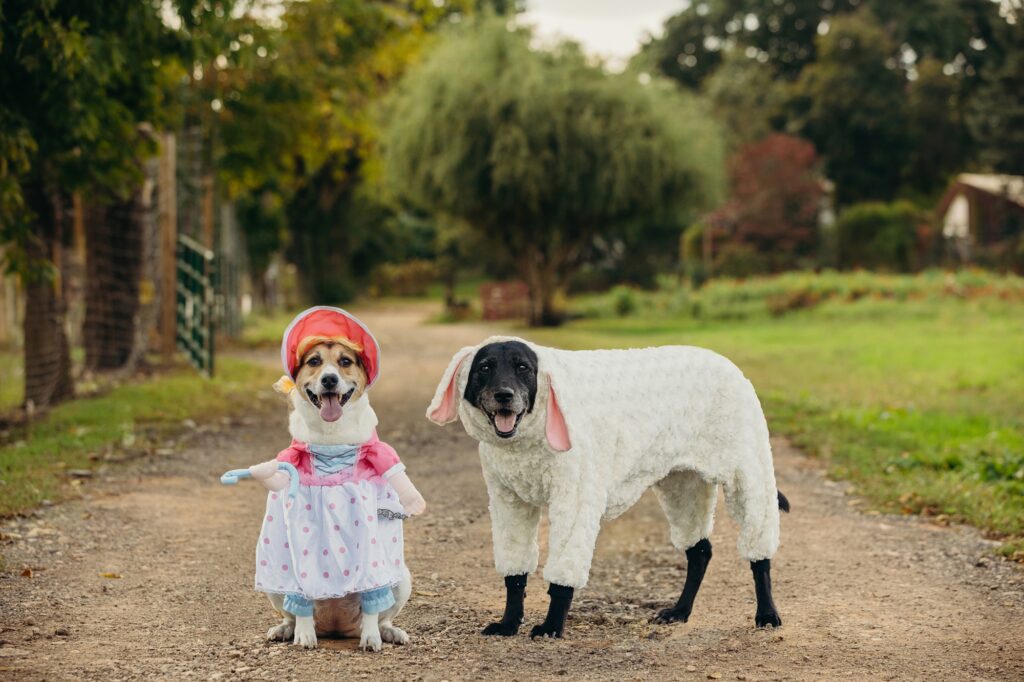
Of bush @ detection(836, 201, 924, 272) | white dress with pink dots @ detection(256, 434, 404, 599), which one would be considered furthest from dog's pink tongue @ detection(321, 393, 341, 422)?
bush @ detection(836, 201, 924, 272)

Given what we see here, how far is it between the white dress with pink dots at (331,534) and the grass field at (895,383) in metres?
3.86

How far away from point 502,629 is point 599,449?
0.88 m

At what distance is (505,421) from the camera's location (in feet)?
16.8

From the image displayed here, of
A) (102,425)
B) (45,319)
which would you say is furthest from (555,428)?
(45,319)

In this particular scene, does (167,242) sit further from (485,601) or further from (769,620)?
(769,620)

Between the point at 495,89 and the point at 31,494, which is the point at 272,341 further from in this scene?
the point at 31,494

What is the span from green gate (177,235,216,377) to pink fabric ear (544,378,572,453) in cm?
1081

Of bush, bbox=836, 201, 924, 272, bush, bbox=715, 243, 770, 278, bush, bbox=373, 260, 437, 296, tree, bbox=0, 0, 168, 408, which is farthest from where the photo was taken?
bush, bbox=373, 260, 437, 296

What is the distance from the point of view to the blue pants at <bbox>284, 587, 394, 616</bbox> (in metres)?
5.20

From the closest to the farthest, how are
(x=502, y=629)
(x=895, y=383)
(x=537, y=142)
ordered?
(x=502, y=629) < (x=895, y=383) < (x=537, y=142)

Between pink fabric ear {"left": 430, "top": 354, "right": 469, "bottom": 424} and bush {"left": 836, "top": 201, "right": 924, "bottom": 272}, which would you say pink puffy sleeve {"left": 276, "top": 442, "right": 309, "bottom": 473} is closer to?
pink fabric ear {"left": 430, "top": 354, "right": 469, "bottom": 424}

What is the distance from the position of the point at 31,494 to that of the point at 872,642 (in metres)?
5.35

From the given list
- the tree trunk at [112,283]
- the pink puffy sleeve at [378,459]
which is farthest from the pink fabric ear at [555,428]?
the tree trunk at [112,283]

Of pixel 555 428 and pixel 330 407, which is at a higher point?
pixel 330 407
